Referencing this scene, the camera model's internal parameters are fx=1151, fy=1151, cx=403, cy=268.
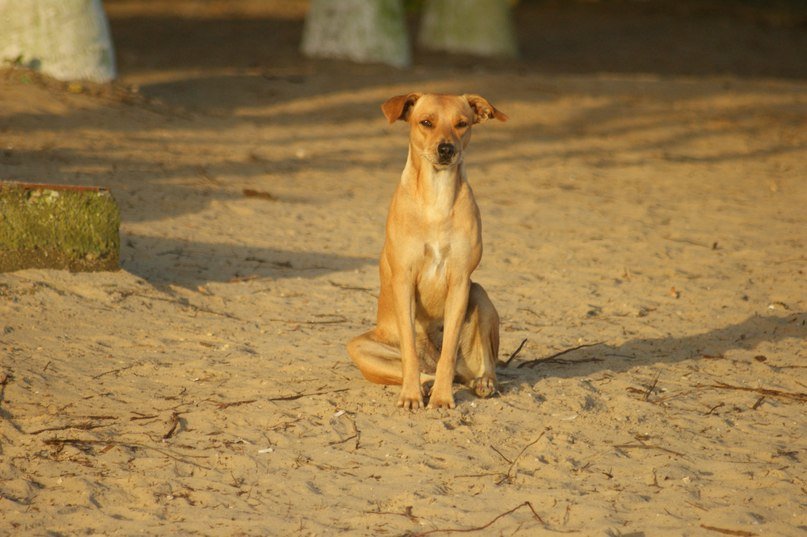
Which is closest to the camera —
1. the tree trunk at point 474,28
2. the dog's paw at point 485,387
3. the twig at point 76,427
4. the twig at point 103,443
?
the twig at point 103,443

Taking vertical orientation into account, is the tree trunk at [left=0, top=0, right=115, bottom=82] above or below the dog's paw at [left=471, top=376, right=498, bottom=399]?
above

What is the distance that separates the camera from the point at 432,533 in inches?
183

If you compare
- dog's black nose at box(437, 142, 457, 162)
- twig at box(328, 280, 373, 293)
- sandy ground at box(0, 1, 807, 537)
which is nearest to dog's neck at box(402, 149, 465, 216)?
dog's black nose at box(437, 142, 457, 162)

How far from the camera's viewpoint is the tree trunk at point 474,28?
19438mm

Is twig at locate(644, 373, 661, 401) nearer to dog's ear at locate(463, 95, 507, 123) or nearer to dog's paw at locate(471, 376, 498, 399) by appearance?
dog's paw at locate(471, 376, 498, 399)

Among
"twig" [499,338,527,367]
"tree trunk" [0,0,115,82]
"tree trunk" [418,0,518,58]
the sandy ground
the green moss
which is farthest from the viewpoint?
"tree trunk" [418,0,518,58]

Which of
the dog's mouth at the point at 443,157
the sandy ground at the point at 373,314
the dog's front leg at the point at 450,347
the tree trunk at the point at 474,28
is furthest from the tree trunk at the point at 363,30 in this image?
the dog's front leg at the point at 450,347

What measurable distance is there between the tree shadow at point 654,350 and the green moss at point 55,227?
2.93m

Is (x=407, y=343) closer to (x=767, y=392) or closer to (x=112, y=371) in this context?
(x=112, y=371)

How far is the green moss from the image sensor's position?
7.56 m

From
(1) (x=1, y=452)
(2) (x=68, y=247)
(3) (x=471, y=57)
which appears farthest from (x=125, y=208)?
(3) (x=471, y=57)

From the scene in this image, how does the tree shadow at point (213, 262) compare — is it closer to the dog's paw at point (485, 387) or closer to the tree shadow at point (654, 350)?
the tree shadow at point (654, 350)

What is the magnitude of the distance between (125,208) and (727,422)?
A: 5.90 metres

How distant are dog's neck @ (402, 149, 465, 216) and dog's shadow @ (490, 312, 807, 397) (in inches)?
42.5
